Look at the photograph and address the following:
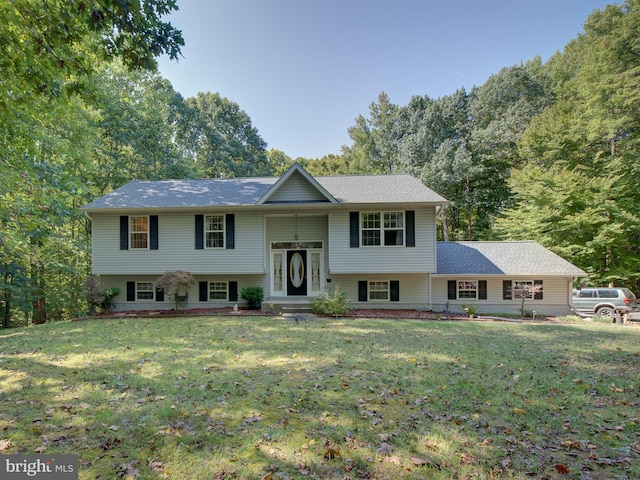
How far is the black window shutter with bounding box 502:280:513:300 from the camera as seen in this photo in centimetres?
1449

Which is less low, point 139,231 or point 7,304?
point 139,231

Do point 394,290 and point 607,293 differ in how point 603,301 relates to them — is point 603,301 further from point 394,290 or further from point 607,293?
point 394,290

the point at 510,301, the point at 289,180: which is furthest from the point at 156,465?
the point at 510,301

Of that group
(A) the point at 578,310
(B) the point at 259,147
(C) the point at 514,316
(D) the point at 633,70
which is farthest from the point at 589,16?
(B) the point at 259,147

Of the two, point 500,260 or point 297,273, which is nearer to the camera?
point 297,273

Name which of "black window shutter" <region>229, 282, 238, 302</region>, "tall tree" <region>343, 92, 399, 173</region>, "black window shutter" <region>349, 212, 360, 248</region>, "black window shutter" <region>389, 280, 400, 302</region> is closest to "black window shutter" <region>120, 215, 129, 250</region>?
"black window shutter" <region>229, 282, 238, 302</region>

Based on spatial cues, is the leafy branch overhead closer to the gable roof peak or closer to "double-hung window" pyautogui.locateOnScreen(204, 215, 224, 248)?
the gable roof peak

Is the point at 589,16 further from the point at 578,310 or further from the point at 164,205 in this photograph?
the point at 164,205

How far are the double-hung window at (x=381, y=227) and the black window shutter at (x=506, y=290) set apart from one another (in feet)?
19.2

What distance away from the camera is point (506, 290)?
14.5 meters

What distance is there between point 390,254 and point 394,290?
195cm

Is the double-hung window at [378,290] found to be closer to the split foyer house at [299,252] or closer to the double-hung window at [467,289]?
the split foyer house at [299,252]

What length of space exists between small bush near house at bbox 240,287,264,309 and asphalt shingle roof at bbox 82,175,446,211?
392 centimetres

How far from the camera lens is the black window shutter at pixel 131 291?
14.7 metres
